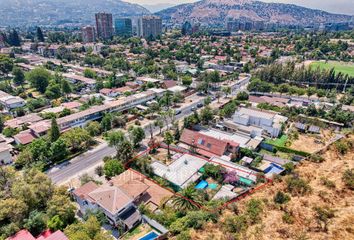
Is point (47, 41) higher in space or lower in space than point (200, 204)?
higher

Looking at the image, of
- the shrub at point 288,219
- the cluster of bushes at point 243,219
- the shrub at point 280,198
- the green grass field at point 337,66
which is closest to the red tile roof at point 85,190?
the cluster of bushes at point 243,219

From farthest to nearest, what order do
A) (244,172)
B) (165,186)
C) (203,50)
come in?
(203,50)
(244,172)
(165,186)

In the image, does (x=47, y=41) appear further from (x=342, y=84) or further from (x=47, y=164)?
(x=342, y=84)

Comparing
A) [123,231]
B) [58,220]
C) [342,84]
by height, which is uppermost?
[342,84]

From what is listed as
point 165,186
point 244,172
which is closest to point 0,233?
point 165,186

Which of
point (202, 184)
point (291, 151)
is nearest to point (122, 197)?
point (202, 184)

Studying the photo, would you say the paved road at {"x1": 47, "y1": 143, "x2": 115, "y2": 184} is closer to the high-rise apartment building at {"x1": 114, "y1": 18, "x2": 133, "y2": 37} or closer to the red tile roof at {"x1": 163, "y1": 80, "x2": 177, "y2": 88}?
the red tile roof at {"x1": 163, "y1": 80, "x2": 177, "y2": 88}

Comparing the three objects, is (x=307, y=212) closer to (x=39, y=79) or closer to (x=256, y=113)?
(x=256, y=113)
